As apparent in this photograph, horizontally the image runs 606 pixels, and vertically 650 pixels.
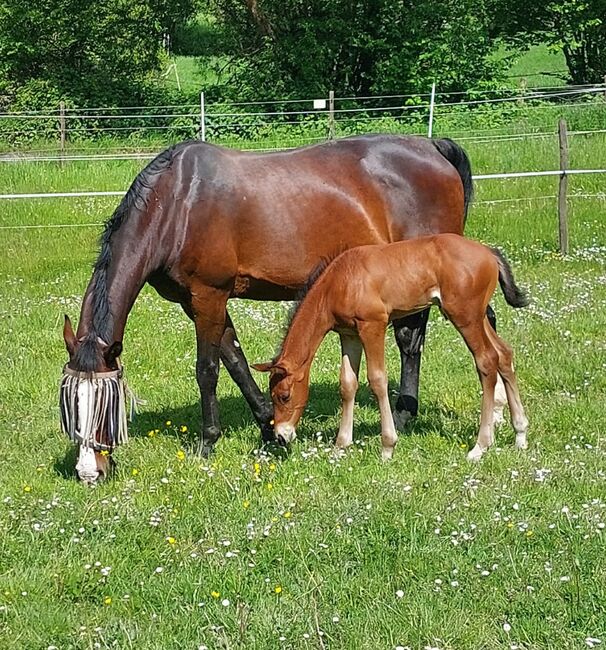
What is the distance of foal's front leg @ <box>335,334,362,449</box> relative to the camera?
18.6ft

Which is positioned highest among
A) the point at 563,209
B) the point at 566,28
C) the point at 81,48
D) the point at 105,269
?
the point at 566,28

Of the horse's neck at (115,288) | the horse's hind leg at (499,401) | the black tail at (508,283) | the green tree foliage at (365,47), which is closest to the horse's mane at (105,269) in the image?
the horse's neck at (115,288)

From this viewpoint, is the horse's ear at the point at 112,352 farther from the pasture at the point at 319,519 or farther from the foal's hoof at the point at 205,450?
the foal's hoof at the point at 205,450

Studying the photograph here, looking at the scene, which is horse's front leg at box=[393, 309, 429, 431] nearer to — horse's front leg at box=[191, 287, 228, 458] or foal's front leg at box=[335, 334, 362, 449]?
foal's front leg at box=[335, 334, 362, 449]

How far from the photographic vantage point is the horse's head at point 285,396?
17.7 feet

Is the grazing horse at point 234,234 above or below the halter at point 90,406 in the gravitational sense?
above

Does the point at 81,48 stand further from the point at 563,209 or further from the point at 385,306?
the point at 385,306

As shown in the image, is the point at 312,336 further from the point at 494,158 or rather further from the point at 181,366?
the point at 494,158

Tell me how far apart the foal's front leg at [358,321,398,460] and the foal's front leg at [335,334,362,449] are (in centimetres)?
18

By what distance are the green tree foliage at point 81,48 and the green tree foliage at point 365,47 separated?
326cm

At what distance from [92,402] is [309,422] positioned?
1857 mm

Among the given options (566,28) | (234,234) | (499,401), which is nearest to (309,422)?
(499,401)

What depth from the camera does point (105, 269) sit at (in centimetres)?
554

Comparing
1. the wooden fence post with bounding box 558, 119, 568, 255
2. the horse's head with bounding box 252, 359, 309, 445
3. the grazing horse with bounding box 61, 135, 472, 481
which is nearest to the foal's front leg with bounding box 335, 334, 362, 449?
the horse's head with bounding box 252, 359, 309, 445
